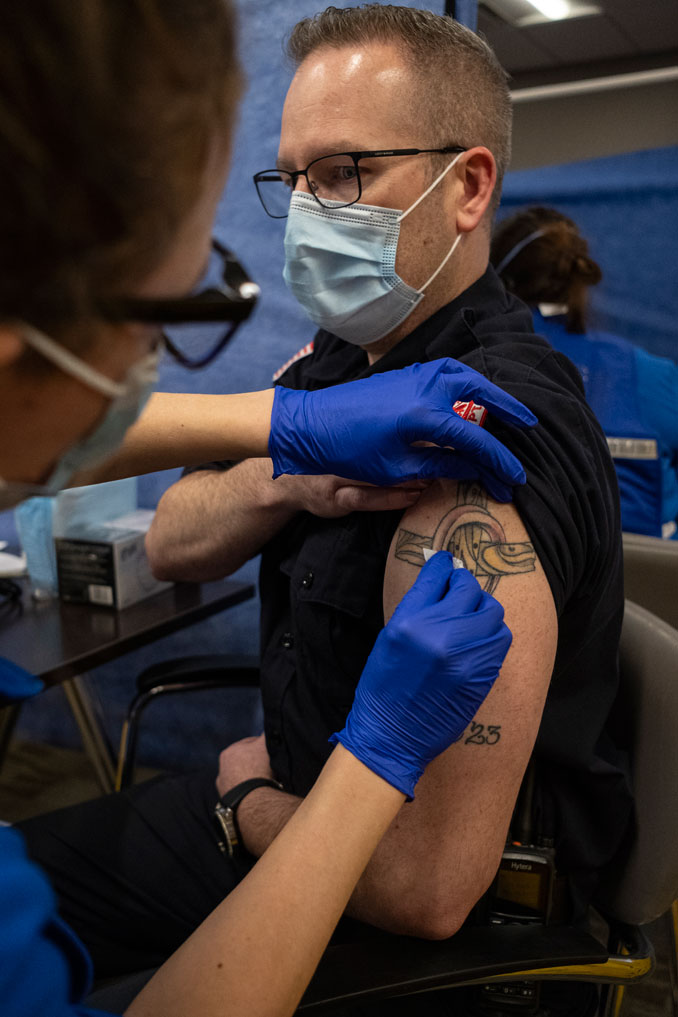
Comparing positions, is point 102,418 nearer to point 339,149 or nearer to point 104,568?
point 339,149

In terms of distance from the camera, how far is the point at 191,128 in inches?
19.2

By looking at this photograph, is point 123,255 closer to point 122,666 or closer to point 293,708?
point 293,708

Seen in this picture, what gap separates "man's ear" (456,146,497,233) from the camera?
1.23 metres

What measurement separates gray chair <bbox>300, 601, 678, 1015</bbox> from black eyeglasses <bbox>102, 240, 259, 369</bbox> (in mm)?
711

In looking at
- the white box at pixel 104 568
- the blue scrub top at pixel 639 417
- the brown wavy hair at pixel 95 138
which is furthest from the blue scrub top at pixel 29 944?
the blue scrub top at pixel 639 417

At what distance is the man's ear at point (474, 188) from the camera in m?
1.23

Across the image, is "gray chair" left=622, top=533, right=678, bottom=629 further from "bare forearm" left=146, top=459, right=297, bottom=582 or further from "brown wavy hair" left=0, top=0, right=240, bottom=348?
"brown wavy hair" left=0, top=0, right=240, bottom=348

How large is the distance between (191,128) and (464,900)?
2.84ft

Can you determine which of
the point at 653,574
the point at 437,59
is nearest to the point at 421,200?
the point at 437,59

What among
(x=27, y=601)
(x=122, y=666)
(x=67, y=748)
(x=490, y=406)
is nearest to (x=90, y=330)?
(x=490, y=406)

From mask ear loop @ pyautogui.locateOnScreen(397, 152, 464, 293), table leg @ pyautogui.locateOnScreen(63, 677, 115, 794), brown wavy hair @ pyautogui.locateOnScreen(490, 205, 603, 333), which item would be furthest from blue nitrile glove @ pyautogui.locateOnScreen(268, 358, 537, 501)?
brown wavy hair @ pyautogui.locateOnScreen(490, 205, 603, 333)

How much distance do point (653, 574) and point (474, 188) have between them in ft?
3.94

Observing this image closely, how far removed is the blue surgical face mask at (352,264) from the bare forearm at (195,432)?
0.18 meters

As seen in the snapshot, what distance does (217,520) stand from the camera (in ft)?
4.55
